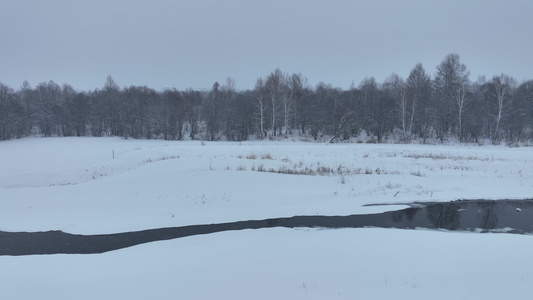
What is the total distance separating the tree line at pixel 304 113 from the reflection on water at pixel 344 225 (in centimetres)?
3750

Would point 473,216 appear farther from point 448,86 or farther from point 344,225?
point 448,86

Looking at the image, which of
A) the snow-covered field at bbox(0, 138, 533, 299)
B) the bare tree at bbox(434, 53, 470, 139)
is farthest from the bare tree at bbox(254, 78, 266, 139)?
the snow-covered field at bbox(0, 138, 533, 299)

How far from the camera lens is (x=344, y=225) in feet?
35.6

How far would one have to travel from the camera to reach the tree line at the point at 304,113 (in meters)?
53.7

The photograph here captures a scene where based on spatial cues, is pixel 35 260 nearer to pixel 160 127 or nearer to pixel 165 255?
pixel 165 255

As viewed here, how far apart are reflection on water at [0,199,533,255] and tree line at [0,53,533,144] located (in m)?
37.5

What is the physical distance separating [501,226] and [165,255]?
37.5ft

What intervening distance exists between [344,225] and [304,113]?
180ft

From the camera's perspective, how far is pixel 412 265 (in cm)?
705

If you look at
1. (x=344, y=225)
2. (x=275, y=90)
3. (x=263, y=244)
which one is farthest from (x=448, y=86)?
(x=263, y=244)

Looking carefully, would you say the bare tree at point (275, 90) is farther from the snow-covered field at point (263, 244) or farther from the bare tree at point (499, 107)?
the snow-covered field at point (263, 244)

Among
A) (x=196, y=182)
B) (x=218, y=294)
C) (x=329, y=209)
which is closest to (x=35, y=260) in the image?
(x=218, y=294)

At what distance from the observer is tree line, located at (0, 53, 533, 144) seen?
176ft

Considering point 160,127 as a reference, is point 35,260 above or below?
below
